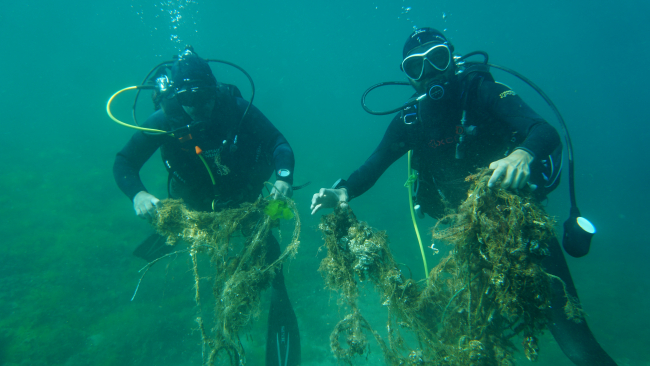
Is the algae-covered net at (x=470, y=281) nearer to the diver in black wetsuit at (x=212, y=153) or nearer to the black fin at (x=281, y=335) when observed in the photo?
the diver in black wetsuit at (x=212, y=153)

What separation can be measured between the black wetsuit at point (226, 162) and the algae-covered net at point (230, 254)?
807 millimetres

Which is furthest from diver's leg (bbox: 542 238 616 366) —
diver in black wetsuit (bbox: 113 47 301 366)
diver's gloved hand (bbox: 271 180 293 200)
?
diver in black wetsuit (bbox: 113 47 301 366)

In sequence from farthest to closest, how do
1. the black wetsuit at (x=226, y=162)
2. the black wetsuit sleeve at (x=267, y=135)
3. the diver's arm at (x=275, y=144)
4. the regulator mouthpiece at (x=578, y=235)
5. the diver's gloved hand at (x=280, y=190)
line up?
the black wetsuit sleeve at (x=267, y=135), the black wetsuit at (x=226, y=162), the diver's arm at (x=275, y=144), the diver's gloved hand at (x=280, y=190), the regulator mouthpiece at (x=578, y=235)

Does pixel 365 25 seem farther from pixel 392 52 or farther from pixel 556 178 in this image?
pixel 556 178

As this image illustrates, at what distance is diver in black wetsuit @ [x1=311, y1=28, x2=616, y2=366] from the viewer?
2471 mm

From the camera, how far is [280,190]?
2.92 meters

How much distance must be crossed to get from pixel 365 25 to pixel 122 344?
9607 centimetres

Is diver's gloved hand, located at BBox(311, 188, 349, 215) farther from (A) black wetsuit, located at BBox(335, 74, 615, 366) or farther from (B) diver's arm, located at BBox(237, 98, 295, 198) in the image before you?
(B) diver's arm, located at BBox(237, 98, 295, 198)

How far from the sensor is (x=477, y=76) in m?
3.07

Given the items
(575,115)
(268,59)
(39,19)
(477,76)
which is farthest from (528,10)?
(39,19)

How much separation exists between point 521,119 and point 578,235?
1.17 m

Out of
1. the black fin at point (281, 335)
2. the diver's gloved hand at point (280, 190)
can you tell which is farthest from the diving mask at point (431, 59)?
the black fin at point (281, 335)

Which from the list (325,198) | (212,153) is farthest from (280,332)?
(212,153)

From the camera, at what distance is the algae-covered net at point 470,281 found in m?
1.64
